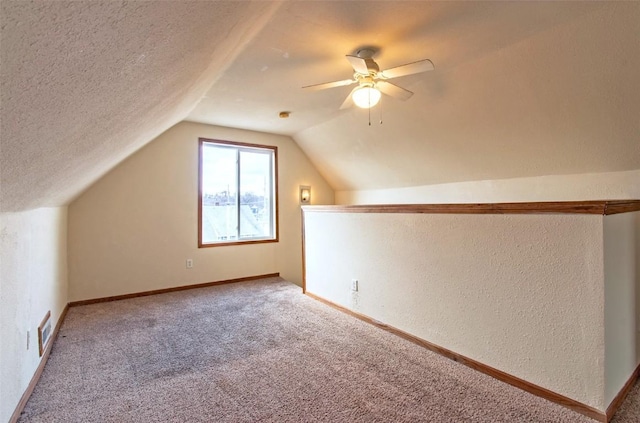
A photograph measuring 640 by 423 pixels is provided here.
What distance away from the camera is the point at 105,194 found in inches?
154

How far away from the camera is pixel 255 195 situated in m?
5.14

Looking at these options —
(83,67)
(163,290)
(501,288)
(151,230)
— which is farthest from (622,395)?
(151,230)

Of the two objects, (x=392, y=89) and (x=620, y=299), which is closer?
(x=620, y=299)

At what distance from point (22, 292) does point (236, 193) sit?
316 cm

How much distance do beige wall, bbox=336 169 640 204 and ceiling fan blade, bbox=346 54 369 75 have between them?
2301 millimetres

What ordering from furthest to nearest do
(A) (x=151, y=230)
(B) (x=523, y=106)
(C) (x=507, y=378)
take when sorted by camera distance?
(A) (x=151, y=230)
(B) (x=523, y=106)
(C) (x=507, y=378)

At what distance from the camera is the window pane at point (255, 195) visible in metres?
5.02

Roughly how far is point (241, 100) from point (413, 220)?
2.32 meters

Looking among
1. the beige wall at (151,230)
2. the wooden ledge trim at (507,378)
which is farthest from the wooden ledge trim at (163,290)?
the wooden ledge trim at (507,378)

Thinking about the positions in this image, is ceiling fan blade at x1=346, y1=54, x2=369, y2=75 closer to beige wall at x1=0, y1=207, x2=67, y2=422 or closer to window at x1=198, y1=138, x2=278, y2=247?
beige wall at x1=0, y1=207, x2=67, y2=422

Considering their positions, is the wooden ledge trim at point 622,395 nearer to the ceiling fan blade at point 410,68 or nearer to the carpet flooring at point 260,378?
the carpet flooring at point 260,378

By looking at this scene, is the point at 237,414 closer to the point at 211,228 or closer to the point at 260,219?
the point at 211,228

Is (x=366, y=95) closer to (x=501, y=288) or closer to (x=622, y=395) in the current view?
(x=501, y=288)

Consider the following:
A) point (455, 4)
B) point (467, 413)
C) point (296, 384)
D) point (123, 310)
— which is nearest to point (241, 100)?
point (455, 4)
